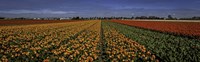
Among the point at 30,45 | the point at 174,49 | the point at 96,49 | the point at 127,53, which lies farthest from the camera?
the point at 30,45

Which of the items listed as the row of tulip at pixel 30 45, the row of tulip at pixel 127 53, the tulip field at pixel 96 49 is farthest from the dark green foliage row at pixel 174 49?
the row of tulip at pixel 30 45

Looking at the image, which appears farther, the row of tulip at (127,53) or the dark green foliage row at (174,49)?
the dark green foliage row at (174,49)

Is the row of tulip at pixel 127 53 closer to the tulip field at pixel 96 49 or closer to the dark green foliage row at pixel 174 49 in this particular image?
the tulip field at pixel 96 49

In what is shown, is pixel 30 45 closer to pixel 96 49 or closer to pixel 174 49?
pixel 96 49

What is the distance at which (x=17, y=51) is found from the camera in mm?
9062

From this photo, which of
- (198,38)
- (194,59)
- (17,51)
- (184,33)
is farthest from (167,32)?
(17,51)

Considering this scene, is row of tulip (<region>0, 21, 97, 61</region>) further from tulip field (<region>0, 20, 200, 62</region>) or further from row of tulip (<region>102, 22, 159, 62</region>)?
row of tulip (<region>102, 22, 159, 62</region>)

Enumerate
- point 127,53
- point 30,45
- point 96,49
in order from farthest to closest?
1. point 30,45
2. point 96,49
3. point 127,53

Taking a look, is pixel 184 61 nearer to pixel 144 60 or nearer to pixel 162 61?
pixel 162 61

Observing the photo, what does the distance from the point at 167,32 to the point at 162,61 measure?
14.3 metres

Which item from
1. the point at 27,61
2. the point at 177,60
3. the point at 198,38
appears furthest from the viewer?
the point at 198,38

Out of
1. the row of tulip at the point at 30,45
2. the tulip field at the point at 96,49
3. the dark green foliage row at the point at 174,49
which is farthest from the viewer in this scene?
the dark green foliage row at the point at 174,49

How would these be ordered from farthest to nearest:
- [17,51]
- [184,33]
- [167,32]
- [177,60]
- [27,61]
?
[167,32], [184,33], [17,51], [177,60], [27,61]

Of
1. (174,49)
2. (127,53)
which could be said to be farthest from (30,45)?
(174,49)
